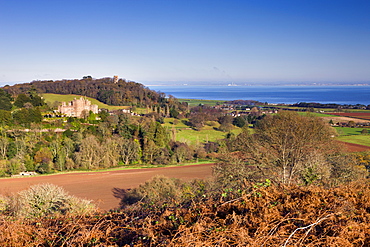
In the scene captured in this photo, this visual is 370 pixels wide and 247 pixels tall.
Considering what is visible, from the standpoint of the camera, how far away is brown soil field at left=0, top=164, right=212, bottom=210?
1919cm

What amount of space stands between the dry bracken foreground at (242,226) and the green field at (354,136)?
33.0 metres

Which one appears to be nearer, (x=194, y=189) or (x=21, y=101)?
(x=194, y=189)

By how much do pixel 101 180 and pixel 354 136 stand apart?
114 feet

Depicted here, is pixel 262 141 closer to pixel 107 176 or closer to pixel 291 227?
pixel 291 227

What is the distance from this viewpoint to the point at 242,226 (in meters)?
3.35

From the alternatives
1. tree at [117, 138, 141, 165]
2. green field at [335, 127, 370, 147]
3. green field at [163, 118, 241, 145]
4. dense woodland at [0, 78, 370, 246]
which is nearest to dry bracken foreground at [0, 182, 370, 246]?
dense woodland at [0, 78, 370, 246]

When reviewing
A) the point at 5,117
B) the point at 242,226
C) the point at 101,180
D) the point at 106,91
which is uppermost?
the point at 106,91

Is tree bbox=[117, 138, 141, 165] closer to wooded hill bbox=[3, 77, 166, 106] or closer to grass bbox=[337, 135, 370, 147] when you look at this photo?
grass bbox=[337, 135, 370, 147]

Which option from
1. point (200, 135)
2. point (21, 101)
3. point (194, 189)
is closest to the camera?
point (194, 189)

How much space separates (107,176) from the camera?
24297mm

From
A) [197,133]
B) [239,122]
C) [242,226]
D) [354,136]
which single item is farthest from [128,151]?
[354,136]

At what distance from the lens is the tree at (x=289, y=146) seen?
11.3 m

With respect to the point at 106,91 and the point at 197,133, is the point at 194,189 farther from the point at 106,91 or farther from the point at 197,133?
the point at 106,91

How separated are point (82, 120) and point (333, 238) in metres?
35.8
